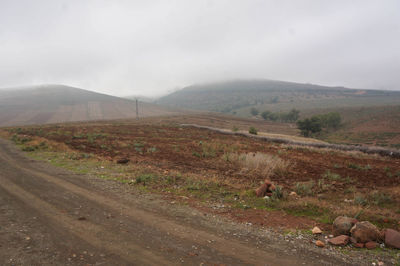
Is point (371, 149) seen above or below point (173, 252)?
below

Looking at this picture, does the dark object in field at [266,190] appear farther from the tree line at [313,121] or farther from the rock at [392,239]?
the tree line at [313,121]

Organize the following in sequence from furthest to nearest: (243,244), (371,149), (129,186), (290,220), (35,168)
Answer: (371,149), (35,168), (129,186), (290,220), (243,244)

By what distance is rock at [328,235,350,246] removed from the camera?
4.54m

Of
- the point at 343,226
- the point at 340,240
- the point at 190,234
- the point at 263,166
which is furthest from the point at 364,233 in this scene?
the point at 263,166

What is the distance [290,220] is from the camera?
5820 millimetres

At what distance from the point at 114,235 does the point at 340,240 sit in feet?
16.4

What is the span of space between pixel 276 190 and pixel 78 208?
20.6ft

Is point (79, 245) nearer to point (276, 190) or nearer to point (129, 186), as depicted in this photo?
point (129, 186)

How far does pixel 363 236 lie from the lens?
4.60m

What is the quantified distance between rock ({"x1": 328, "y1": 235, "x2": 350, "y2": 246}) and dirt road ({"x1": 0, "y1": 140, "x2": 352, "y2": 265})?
603 mm

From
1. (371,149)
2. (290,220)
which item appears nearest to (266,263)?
(290,220)

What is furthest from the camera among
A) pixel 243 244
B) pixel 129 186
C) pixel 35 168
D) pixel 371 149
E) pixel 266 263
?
pixel 371 149

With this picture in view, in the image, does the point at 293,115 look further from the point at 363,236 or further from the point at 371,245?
the point at 371,245

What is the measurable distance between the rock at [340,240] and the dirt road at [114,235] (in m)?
0.60
